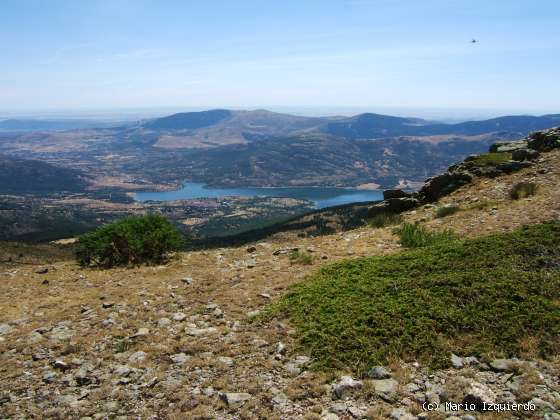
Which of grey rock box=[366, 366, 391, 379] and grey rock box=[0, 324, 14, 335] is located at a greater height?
grey rock box=[366, 366, 391, 379]

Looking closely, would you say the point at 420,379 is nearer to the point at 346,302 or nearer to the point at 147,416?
the point at 346,302

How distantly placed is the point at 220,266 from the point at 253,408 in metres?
10.2

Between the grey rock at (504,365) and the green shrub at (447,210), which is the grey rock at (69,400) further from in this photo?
the green shrub at (447,210)

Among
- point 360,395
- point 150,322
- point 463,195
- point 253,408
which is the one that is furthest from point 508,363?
point 463,195

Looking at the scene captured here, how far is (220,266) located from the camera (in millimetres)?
17047

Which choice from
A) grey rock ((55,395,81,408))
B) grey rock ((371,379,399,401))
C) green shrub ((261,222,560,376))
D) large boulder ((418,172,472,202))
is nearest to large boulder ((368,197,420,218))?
large boulder ((418,172,472,202))

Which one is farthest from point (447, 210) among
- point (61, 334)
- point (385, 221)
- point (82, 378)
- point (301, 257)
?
point (61, 334)

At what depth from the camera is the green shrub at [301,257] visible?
15.2m

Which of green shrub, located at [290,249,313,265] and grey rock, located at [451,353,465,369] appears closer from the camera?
grey rock, located at [451,353,465,369]

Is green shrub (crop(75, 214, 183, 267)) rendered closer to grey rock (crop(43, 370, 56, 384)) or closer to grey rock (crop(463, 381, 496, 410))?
grey rock (crop(43, 370, 56, 384))

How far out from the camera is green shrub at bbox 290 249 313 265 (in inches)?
598

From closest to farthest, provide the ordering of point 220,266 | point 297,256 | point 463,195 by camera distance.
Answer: point 297,256 < point 220,266 < point 463,195

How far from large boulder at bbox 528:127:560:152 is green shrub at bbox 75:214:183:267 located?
23.5 meters

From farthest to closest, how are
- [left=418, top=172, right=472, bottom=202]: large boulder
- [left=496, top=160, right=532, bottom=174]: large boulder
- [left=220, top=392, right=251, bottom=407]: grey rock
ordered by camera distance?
[left=418, top=172, right=472, bottom=202]: large boulder < [left=496, top=160, right=532, bottom=174]: large boulder < [left=220, top=392, right=251, bottom=407]: grey rock
